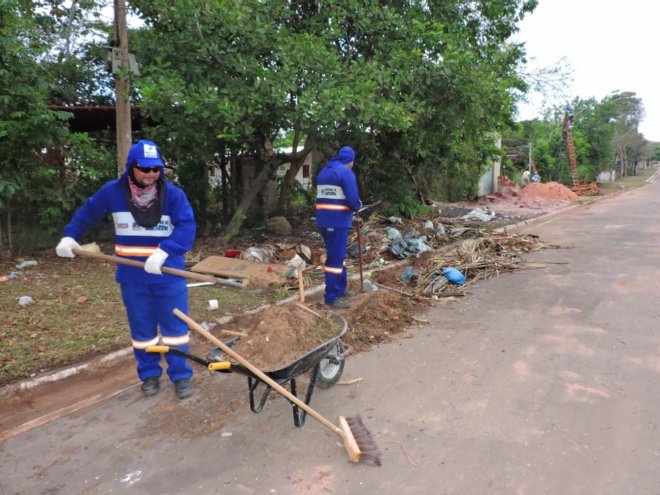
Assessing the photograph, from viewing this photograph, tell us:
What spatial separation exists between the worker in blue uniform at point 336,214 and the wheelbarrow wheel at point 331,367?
6.21 feet

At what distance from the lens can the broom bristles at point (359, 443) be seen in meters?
2.89

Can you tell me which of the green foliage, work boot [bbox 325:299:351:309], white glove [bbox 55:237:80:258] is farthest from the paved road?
the green foliage

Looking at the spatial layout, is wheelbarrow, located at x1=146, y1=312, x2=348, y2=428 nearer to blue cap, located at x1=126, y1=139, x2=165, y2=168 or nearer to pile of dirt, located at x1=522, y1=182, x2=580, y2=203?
blue cap, located at x1=126, y1=139, x2=165, y2=168

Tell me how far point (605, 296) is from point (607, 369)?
2666mm

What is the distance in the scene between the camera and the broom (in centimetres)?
288

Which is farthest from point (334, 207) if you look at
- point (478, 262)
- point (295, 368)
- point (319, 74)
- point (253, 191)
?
point (253, 191)

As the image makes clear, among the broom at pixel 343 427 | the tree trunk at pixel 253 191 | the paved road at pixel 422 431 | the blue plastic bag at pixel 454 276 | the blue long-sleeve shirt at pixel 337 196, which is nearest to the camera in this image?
the paved road at pixel 422 431

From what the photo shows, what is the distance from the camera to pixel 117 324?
17.0 feet

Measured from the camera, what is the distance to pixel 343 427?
3096 millimetres

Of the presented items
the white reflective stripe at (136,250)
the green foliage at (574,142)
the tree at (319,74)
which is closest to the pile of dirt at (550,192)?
the green foliage at (574,142)

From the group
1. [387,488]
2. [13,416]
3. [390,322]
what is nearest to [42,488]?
[13,416]

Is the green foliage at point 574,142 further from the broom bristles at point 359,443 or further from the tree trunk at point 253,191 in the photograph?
the broom bristles at point 359,443

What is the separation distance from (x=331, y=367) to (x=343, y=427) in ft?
2.73

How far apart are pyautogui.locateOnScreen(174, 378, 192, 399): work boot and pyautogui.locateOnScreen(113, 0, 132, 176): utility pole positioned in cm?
483
